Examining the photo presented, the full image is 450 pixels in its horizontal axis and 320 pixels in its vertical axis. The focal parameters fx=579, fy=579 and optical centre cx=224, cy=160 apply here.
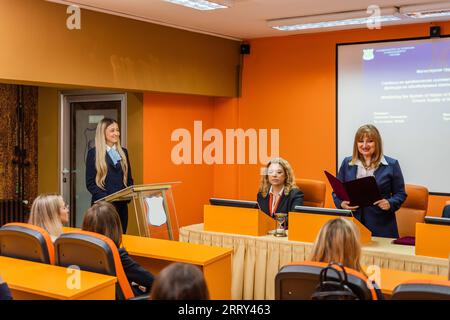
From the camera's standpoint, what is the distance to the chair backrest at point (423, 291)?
219 centimetres

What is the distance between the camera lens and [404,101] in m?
6.42

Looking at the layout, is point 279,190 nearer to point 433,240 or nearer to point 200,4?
point 433,240

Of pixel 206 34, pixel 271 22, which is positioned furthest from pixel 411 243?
pixel 206 34

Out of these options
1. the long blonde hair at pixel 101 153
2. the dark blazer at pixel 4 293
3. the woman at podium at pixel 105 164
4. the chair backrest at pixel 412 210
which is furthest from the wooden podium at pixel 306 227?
the dark blazer at pixel 4 293

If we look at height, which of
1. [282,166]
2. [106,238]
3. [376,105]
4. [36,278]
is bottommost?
[36,278]

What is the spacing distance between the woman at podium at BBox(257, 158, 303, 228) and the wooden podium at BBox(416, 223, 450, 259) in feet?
4.31

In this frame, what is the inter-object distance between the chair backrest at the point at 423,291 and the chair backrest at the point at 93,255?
1420mm

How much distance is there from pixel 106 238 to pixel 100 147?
2420 mm

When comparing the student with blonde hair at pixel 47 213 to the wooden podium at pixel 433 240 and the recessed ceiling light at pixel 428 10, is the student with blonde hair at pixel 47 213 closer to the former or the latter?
the wooden podium at pixel 433 240

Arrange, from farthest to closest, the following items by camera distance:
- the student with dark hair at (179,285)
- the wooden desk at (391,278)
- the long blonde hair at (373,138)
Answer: the long blonde hair at (373,138)
the wooden desk at (391,278)
the student with dark hair at (179,285)

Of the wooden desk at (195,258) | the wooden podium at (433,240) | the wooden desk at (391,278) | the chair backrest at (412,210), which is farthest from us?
the chair backrest at (412,210)

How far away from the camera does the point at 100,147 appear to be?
529 cm

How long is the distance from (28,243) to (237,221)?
5.56 ft
